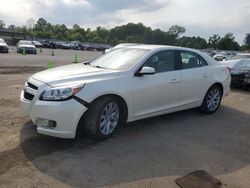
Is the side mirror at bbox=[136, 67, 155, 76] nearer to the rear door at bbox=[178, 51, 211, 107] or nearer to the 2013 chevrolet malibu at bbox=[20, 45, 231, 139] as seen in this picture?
the 2013 chevrolet malibu at bbox=[20, 45, 231, 139]

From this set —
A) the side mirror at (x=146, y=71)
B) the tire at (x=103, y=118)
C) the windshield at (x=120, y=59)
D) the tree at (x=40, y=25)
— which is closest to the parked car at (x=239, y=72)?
the windshield at (x=120, y=59)

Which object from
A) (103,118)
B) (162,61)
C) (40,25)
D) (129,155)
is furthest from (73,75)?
(40,25)

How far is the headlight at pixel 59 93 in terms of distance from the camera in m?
4.67

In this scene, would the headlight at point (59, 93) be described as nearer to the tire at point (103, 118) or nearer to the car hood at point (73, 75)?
the car hood at point (73, 75)

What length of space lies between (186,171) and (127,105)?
1.62m

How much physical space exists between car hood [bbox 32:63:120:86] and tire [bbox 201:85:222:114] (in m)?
2.85

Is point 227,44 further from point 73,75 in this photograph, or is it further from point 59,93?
point 59,93

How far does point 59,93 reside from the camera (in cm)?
468

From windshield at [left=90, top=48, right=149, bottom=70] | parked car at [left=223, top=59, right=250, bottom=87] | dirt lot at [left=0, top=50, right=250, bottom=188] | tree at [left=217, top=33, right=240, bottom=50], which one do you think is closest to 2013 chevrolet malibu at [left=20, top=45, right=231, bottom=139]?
windshield at [left=90, top=48, right=149, bottom=70]

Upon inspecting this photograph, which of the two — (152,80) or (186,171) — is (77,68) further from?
(186,171)

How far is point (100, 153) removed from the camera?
4.70 metres

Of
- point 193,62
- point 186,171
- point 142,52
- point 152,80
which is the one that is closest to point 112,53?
point 142,52

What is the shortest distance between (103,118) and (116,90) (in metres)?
0.51

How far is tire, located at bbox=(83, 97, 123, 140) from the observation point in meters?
4.93
